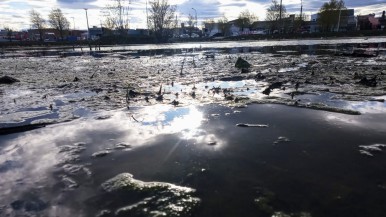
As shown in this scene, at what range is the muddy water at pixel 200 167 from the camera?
122 inches

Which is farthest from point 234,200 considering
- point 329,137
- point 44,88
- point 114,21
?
point 114,21

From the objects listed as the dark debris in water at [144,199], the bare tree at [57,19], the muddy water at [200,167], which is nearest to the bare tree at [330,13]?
the bare tree at [57,19]

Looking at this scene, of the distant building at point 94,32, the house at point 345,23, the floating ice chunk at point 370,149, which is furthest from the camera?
the distant building at point 94,32

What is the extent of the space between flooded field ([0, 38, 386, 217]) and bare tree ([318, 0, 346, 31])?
81705 millimetres

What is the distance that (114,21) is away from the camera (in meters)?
78.7

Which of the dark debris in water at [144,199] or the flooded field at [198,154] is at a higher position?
the flooded field at [198,154]

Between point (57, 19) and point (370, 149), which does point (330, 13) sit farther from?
point (370, 149)

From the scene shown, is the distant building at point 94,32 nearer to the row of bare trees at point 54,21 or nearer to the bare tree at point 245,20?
the row of bare trees at point 54,21

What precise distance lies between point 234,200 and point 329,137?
251 cm

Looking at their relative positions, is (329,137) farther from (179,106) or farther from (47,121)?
(47,121)

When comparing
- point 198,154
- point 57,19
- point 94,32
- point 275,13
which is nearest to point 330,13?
point 275,13

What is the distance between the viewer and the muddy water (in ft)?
10.2

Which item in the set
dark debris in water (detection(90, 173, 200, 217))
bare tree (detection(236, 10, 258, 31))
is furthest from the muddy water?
bare tree (detection(236, 10, 258, 31))

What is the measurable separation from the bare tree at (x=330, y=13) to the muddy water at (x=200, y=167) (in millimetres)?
84612
